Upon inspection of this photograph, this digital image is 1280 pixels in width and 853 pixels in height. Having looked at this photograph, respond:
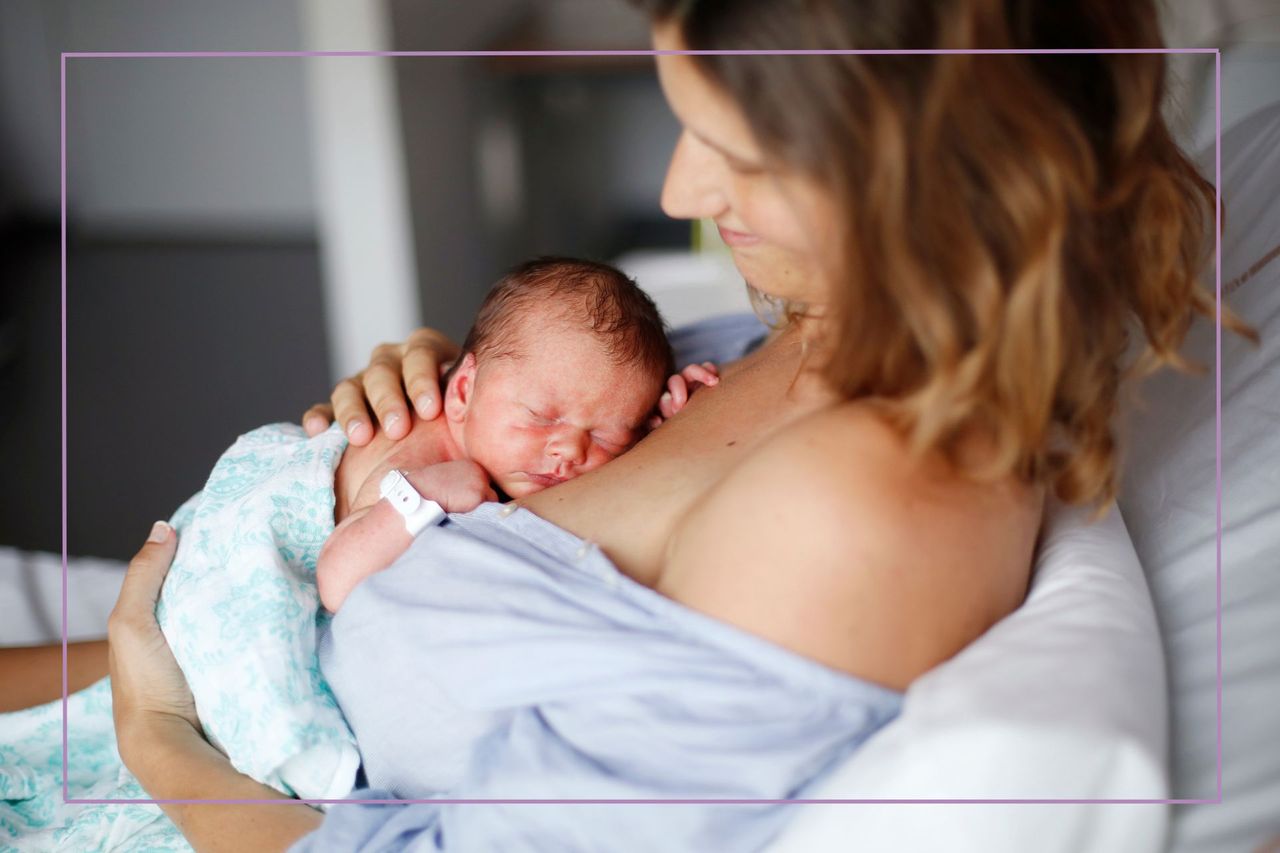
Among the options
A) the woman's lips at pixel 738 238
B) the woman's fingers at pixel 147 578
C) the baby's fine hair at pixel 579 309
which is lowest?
the woman's fingers at pixel 147 578

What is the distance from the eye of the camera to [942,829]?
2.07 ft

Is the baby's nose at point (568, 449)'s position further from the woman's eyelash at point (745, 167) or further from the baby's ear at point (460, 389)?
the woman's eyelash at point (745, 167)

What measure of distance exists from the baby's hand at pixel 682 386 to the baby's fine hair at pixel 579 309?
0.02 m

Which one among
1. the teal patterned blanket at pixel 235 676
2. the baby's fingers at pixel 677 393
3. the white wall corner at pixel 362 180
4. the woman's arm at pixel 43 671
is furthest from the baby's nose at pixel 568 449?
the white wall corner at pixel 362 180

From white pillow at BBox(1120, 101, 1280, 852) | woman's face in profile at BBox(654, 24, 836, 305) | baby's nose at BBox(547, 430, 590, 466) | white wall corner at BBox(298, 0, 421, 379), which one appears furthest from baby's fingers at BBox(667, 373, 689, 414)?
white wall corner at BBox(298, 0, 421, 379)

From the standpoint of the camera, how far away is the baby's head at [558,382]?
110cm

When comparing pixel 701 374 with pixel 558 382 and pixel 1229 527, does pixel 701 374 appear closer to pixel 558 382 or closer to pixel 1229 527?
pixel 558 382

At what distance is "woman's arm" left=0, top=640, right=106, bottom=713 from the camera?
1176 millimetres

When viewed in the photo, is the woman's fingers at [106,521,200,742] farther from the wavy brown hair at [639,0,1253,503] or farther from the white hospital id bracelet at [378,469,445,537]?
the wavy brown hair at [639,0,1253,503]

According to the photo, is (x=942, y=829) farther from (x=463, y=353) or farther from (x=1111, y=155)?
(x=463, y=353)

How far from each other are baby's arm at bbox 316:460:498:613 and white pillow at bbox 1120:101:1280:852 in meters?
0.61

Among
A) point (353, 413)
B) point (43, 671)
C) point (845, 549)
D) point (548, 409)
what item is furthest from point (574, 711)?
point (43, 671)

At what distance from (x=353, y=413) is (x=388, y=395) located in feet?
0.15

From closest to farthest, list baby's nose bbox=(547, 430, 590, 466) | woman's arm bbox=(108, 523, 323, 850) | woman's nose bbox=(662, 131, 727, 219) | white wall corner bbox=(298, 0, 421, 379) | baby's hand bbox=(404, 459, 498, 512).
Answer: woman's nose bbox=(662, 131, 727, 219), woman's arm bbox=(108, 523, 323, 850), baby's hand bbox=(404, 459, 498, 512), baby's nose bbox=(547, 430, 590, 466), white wall corner bbox=(298, 0, 421, 379)
